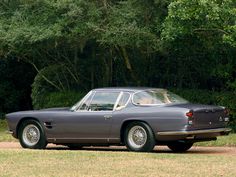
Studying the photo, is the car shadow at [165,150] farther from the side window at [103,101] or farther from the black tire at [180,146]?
the side window at [103,101]

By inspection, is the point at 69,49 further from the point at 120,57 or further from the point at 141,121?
the point at 141,121

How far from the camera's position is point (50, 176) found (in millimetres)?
11977

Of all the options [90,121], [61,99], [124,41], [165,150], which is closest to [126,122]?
[90,121]

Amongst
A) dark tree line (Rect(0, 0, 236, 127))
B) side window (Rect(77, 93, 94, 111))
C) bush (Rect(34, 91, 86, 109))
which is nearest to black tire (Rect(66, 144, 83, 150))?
side window (Rect(77, 93, 94, 111))

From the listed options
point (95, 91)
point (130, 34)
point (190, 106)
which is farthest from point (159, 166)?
point (130, 34)

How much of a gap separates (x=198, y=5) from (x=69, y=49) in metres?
8.89

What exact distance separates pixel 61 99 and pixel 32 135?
32.6ft

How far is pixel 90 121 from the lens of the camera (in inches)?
666

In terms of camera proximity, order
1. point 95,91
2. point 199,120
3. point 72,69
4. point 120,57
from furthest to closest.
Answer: point 72,69
point 120,57
point 95,91
point 199,120

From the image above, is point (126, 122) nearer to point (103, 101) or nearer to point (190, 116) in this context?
point (103, 101)

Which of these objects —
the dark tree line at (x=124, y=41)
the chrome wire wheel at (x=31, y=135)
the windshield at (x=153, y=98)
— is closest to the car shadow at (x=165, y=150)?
the chrome wire wheel at (x=31, y=135)

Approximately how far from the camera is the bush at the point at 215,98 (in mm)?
23266

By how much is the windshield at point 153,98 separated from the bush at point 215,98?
6.38 m

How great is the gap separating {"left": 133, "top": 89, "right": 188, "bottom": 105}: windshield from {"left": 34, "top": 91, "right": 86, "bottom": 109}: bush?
10.2m
